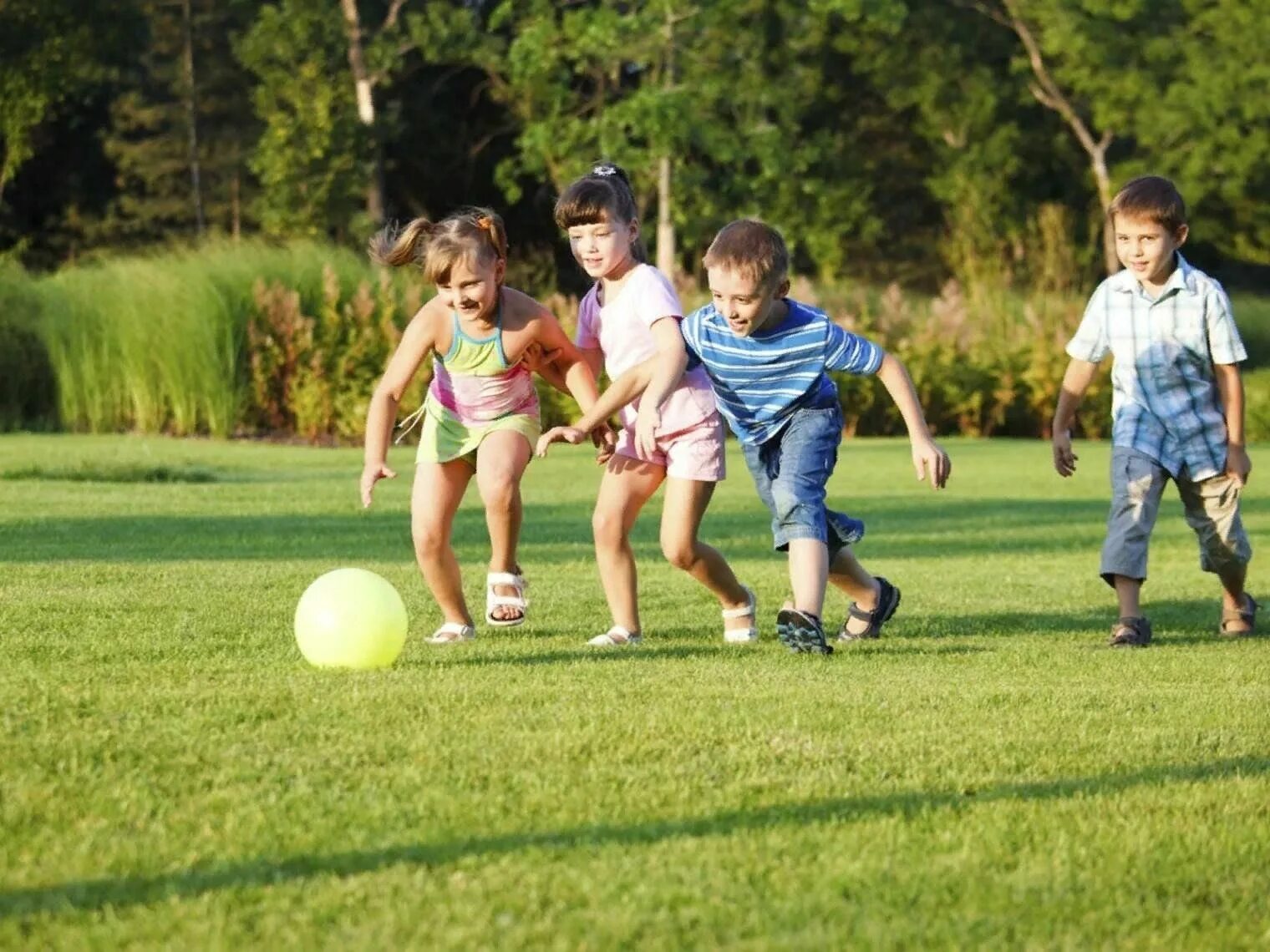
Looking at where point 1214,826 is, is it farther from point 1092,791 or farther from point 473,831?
point 473,831

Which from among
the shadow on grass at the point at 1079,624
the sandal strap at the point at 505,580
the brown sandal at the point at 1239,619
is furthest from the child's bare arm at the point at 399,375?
the brown sandal at the point at 1239,619

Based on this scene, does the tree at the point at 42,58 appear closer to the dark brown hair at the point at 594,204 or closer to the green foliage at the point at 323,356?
the green foliage at the point at 323,356

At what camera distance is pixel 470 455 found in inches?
291

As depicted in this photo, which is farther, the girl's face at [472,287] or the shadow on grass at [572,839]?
the girl's face at [472,287]

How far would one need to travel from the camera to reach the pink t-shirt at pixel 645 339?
23.5 ft

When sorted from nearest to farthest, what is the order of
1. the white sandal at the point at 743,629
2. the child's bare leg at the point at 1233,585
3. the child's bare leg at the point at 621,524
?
the child's bare leg at the point at 621,524 → the white sandal at the point at 743,629 → the child's bare leg at the point at 1233,585

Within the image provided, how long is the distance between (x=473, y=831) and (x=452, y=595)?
3188 millimetres

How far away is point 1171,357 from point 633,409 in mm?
2104

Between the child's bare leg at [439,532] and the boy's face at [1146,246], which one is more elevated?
the boy's face at [1146,246]

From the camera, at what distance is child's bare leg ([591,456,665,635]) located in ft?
24.0

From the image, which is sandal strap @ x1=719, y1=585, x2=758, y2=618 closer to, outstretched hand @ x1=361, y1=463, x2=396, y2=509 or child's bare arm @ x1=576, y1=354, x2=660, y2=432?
child's bare arm @ x1=576, y1=354, x2=660, y2=432

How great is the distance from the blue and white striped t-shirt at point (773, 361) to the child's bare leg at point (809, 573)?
0.43 m

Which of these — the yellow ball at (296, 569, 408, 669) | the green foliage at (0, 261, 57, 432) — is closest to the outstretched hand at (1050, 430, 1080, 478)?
the yellow ball at (296, 569, 408, 669)

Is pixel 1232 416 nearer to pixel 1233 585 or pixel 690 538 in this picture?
pixel 1233 585
